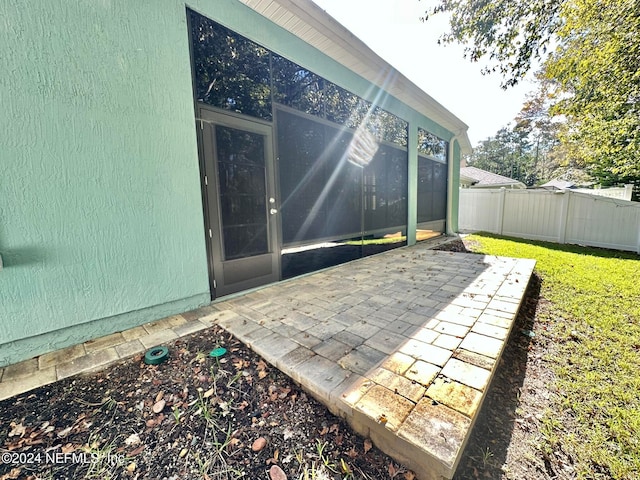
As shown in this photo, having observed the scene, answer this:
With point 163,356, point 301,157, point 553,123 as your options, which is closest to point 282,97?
point 301,157

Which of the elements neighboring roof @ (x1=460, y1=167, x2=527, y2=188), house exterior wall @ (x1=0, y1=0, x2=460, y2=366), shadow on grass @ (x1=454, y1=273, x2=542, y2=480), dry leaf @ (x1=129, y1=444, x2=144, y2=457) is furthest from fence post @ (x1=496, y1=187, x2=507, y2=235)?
dry leaf @ (x1=129, y1=444, x2=144, y2=457)

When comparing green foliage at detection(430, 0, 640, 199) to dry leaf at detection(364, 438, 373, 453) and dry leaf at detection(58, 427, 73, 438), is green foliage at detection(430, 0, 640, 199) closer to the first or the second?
dry leaf at detection(364, 438, 373, 453)

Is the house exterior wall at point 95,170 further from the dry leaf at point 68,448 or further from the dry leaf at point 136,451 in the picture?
the dry leaf at point 136,451

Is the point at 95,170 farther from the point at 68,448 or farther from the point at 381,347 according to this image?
the point at 381,347

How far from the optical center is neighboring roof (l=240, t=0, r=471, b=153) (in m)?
2.93

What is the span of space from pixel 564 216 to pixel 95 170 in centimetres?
1020

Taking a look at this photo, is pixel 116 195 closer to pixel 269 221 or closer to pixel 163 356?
pixel 163 356

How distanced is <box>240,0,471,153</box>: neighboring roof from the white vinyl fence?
4.92 meters

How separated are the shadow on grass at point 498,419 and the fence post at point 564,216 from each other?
7.06m

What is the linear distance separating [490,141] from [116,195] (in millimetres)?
41393

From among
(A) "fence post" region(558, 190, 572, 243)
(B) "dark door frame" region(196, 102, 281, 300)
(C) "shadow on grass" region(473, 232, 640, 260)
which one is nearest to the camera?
(B) "dark door frame" region(196, 102, 281, 300)

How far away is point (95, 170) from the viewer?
2.08 m

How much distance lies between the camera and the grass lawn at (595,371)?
4.25ft

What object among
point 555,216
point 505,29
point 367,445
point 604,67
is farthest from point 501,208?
point 367,445
